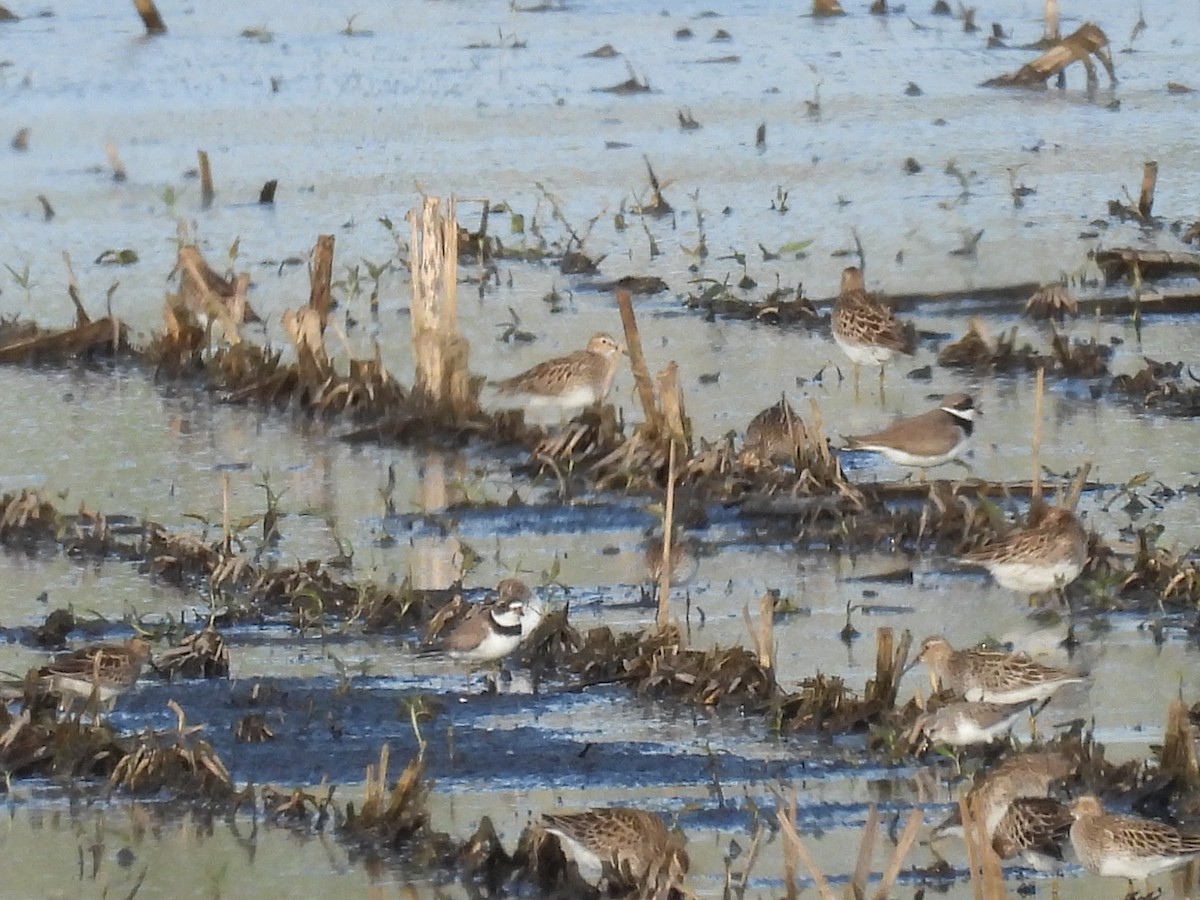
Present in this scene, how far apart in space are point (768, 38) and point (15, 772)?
21201 millimetres

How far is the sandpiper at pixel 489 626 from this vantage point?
824 centimetres

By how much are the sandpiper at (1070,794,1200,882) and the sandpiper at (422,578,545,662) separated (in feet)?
8.05

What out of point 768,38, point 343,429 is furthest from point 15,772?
point 768,38

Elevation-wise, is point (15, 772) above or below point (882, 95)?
above

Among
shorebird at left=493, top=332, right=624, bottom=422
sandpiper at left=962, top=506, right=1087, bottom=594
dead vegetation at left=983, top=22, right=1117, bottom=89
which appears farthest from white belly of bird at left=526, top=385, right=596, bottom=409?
dead vegetation at left=983, top=22, right=1117, bottom=89

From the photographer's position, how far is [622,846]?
20.6ft

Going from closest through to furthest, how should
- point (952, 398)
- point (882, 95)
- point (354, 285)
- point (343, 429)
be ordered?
1. point (952, 398)
2. point (343, 429)
3. point (354, 285)
4. point (882, 95)

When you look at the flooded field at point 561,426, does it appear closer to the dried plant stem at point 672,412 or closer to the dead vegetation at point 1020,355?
the dead vegetation at point 1020,355

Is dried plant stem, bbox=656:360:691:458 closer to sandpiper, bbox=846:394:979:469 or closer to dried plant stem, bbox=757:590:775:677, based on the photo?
sandpiper, bbox=846:394:979:469

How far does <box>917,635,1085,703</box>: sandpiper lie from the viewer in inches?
300

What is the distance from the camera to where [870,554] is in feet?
32.2

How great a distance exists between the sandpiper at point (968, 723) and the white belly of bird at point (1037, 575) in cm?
150

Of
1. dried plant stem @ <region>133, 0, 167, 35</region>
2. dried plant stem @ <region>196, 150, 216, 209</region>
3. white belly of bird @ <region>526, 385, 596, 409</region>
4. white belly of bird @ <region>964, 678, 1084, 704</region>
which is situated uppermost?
white belly of bird @ <region>964, 678, 1084, 704</region>

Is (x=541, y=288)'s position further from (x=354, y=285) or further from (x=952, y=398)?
(x=952, y=398)
